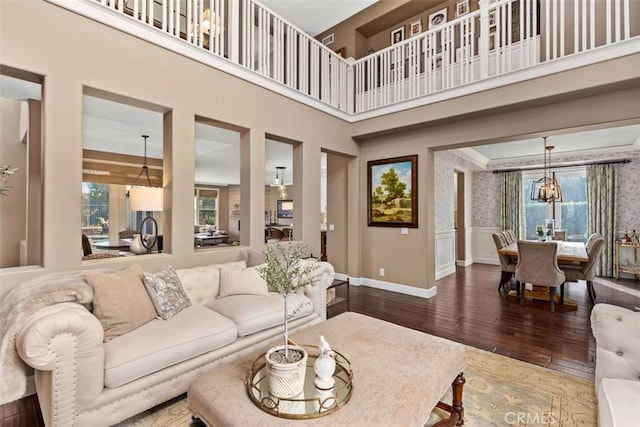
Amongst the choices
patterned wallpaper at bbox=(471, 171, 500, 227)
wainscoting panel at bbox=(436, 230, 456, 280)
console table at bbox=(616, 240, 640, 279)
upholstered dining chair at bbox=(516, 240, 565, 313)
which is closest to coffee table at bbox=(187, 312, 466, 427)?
upholstered dining chair at bbox=(516, 240, 565, 313)

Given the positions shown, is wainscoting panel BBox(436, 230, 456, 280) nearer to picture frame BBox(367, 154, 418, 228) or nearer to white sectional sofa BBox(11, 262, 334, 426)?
picture frame BBox(367, 154, 418, 228)

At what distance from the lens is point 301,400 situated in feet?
4.42

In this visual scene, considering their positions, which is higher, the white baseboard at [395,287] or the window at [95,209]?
the window at [95,209]

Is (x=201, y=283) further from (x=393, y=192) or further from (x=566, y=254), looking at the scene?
(x=566, y=254)

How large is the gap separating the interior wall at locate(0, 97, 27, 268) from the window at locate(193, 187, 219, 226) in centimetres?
790

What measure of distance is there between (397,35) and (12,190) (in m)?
6.73

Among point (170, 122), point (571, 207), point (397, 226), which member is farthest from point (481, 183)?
point (170, 122)

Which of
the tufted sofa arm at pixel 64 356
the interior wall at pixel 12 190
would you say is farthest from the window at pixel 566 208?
the interior wall at pixel 12 190

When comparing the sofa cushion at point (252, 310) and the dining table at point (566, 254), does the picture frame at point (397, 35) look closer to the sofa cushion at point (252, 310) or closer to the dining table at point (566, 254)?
the dining table at point (566, 254)

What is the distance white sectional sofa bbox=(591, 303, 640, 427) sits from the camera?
145 cm

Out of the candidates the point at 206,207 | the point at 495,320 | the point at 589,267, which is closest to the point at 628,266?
the point at 589,267

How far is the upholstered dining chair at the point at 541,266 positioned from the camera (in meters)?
3.93

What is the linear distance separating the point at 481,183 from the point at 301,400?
330 inches

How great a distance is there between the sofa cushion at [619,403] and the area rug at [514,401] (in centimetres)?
55
